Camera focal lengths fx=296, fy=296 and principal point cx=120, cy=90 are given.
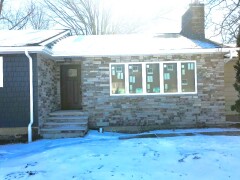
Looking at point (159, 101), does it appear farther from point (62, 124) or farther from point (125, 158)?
point (125, 158)

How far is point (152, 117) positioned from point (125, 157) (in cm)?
404

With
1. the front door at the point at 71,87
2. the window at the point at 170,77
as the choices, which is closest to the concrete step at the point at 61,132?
the front door at the point at 71,87

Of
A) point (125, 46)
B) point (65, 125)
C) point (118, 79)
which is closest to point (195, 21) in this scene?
point (125, 46)

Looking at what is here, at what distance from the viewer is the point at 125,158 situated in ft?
22.0

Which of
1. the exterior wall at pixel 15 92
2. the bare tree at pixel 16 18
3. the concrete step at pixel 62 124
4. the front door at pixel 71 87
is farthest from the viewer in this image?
the bare tree at pixel 16 18

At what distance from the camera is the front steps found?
9586mm

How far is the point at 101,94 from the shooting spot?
10.7 meters

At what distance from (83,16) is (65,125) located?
736 inches

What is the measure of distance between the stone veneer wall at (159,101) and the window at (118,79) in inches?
7.7

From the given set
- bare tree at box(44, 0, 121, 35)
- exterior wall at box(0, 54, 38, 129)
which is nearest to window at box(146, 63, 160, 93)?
exterior wall at box(0, 54, 38, 129)

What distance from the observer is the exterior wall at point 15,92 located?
9.40 metres

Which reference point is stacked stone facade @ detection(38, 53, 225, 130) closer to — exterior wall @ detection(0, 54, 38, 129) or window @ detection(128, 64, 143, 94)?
window @ detection(128, 64, 143, 94)

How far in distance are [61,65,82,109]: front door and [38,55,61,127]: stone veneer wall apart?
9.9 inches

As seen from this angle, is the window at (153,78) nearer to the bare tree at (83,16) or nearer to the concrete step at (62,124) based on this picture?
the concrete step at (62,124)
